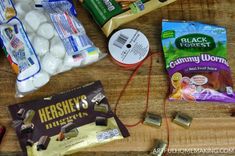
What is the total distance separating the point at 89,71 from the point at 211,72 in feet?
0.77

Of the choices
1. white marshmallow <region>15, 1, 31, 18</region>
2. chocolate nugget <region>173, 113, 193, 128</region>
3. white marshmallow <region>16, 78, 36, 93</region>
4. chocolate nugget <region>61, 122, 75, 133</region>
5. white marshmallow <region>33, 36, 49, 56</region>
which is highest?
white marshmallow <region>15, 1, 31, 18</region>

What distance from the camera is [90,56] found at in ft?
2.65

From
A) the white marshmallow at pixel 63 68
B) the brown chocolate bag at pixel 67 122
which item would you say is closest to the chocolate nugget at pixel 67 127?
the brown chocolate bag at pixel 67 122

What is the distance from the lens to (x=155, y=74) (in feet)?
2.70

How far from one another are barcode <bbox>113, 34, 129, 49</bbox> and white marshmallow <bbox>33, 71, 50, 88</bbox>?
0.15m

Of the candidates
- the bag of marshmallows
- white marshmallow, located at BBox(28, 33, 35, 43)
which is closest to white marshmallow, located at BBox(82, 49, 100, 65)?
the bag of marshmallows

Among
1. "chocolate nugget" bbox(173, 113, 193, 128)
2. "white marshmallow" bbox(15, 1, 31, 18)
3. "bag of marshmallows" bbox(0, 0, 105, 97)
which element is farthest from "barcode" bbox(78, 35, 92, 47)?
"chocolate nugget" bbox(173, 113, 193, 128)

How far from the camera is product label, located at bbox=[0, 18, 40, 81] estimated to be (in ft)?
2.56

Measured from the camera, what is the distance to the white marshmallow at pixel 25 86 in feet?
2.56

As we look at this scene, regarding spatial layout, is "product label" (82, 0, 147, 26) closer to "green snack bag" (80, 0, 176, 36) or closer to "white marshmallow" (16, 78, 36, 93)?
"green snack bag" (80, 0, 176, 36)

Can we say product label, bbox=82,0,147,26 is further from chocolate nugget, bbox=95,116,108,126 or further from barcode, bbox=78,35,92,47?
chocolate nugget, bbox=95,116,108,126

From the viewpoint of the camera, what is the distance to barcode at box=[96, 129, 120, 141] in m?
0.77

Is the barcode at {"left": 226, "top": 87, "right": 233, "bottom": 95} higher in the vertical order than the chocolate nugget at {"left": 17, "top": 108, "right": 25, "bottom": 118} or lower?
lower

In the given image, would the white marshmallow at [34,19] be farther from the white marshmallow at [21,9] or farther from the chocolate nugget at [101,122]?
the chocolate nugget at [101,122]
